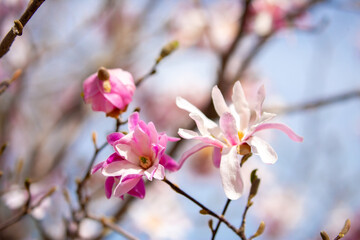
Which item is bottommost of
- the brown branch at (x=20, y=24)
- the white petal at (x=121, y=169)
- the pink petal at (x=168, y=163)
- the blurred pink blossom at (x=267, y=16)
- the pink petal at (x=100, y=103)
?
the blurred pink blossom at (x=267, y=16)

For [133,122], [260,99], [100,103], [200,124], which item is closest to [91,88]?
[100,103]

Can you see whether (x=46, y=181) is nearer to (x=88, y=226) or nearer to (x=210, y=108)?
(x=88, y=226)

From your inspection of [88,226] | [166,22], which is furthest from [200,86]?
[88,226]

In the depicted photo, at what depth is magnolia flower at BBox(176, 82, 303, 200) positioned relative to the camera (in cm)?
68

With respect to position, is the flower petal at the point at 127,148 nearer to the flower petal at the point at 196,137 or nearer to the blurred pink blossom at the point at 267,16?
the flower petal at the point at 196,137

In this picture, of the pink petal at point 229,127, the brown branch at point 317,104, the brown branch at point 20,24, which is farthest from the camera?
the brown branch at point 317,104

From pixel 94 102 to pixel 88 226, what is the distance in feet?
3.38

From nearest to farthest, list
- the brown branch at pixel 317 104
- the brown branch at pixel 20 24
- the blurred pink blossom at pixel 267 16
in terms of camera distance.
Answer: the brown branch at pixel 20 24, the brown branch at pixel 317 104, the blurred pink blossom at pixel 267 16

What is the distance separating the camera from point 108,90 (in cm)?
78

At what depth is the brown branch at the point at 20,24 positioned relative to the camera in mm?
624

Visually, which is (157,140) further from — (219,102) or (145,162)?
(219,102)

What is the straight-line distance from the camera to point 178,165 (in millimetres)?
751

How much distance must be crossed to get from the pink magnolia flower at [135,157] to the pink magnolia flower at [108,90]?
0.31ft

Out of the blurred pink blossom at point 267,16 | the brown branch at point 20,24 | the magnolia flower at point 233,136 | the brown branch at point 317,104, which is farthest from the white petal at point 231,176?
the blurred pink blossom at point 267,16
